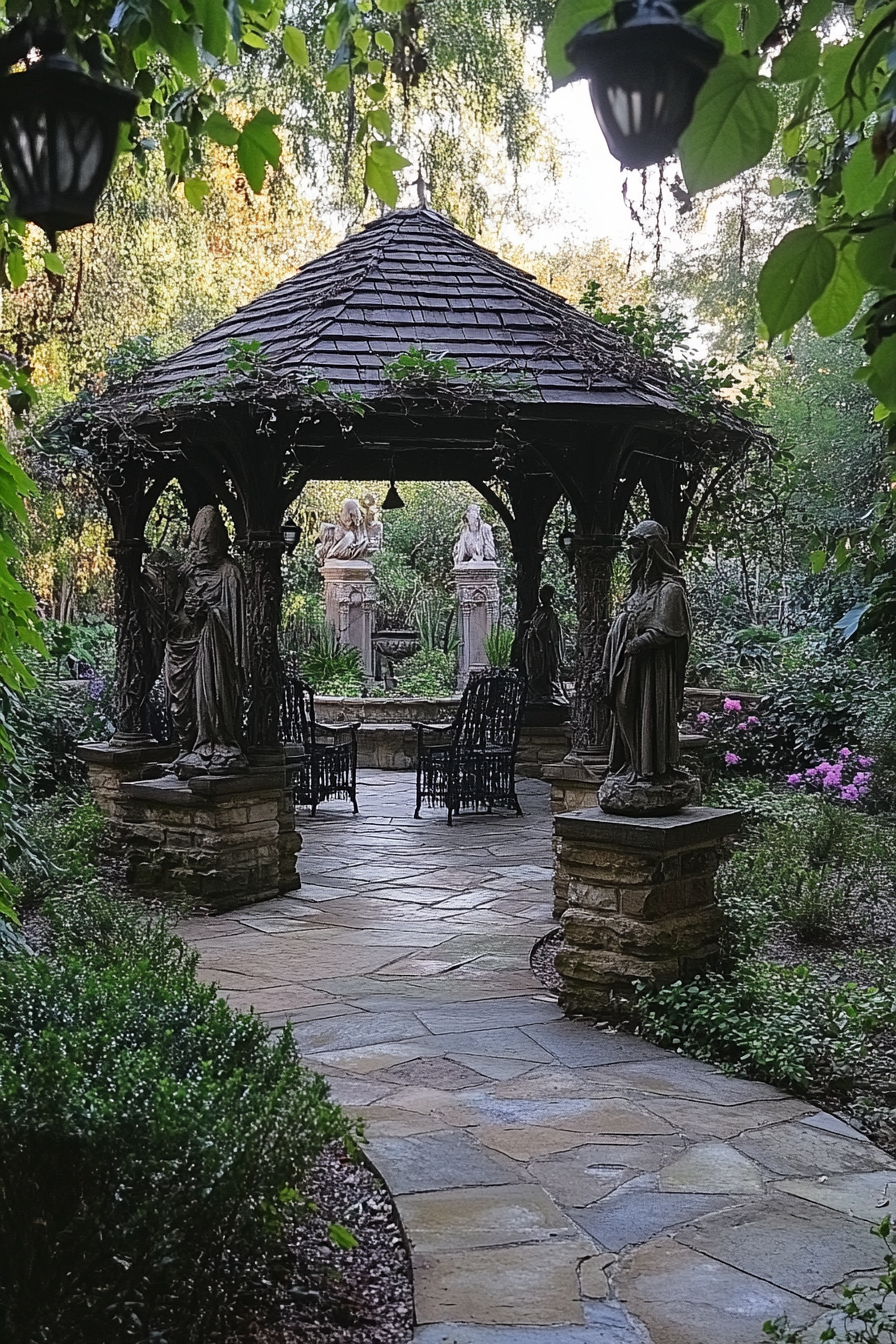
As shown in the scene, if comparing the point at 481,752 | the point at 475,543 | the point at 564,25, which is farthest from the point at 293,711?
the point at 564,25

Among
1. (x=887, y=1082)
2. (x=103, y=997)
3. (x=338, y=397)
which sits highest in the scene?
(x=338, y=397)

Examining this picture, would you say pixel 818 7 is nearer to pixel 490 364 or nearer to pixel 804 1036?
pixel 804 1036

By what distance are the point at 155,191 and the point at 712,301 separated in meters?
16.9

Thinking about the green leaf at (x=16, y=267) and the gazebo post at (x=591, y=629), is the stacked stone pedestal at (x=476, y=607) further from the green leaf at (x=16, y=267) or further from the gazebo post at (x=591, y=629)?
the green leaf at (x=16, y=267)

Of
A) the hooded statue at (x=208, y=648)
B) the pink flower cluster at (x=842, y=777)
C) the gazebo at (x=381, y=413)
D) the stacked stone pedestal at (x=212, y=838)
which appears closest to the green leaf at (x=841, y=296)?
the gazebo at (x=381, y=413)

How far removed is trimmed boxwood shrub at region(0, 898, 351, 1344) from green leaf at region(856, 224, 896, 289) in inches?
79.5

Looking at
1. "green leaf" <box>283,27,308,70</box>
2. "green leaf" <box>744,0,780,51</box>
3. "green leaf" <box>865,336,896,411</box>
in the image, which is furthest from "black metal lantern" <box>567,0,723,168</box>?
"green leaf" <box>283,27,308,70</box>

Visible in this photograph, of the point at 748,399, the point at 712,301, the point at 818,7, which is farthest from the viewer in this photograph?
the point at 712,301

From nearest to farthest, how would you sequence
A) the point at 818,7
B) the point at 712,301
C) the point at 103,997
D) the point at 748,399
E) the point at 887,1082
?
the point at 818,7, the point at 103,997, the point at 887,1082, the point at 748,399, the point at 712,301

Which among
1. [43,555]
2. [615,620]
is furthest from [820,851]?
[43,555]

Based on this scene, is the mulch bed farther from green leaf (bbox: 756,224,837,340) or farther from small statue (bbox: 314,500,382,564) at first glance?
small statue (bbox: 314,500,382,564)

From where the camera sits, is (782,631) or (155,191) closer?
(155,191)

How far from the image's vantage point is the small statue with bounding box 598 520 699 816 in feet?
19.5

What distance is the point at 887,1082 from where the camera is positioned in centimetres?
489
